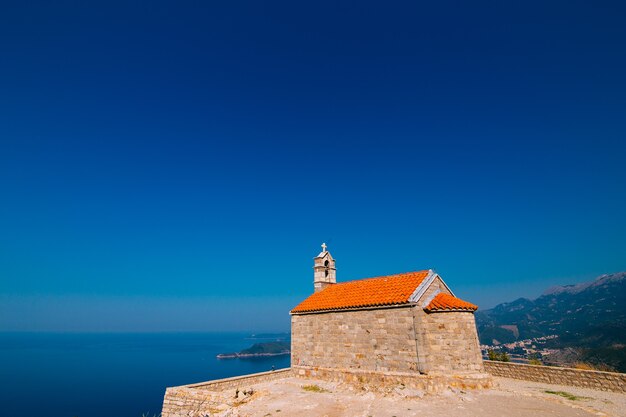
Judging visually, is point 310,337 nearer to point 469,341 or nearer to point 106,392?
point 469,341

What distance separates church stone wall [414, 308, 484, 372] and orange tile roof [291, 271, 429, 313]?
160 cm

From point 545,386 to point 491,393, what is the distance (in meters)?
4.24

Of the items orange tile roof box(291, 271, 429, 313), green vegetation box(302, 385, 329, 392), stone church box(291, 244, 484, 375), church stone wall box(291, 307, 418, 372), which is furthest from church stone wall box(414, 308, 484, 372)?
green vegetation box(302, 385, 329, 392)

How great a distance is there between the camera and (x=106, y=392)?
232ft

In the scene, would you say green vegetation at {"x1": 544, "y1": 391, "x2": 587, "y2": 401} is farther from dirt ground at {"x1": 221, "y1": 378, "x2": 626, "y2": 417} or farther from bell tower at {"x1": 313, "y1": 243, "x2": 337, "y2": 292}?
bell tower at {"x1": 313, "y1": 243, "x2": 337, "y2": 292}

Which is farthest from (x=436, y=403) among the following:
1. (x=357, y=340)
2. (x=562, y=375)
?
(x=562, y=375)

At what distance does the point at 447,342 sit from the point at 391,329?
270 cm

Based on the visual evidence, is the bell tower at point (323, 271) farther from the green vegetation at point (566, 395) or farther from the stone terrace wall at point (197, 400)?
the green vegetation at point (566, 395)

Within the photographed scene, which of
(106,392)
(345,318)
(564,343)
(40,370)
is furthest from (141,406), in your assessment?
(564,343)

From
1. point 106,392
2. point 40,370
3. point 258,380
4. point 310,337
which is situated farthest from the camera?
point 40,370

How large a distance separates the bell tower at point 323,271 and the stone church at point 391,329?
133 inches

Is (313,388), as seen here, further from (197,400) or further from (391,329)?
(197,400)

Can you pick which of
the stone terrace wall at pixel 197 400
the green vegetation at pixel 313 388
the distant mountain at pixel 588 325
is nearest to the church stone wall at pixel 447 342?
the green vegetation at pixel 313 388

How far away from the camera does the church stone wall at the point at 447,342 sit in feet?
50.1
